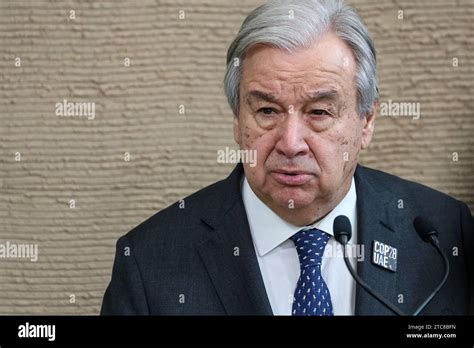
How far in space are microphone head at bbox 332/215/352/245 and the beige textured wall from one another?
0.37 m

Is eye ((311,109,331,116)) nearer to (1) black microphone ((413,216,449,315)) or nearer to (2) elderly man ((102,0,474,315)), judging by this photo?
(2) elderly man ((102,0,474,315))

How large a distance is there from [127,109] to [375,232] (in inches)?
25.3

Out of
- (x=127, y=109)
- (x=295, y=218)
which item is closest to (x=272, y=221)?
(x=295, y=218)

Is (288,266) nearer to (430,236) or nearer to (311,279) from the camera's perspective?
(311,279)

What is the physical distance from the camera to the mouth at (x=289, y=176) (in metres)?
1.93

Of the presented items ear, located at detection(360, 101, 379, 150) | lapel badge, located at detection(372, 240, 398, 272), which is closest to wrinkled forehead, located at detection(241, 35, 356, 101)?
ear, located at detection(360, 101, 379, 150)

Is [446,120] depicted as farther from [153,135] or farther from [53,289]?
[53,289]

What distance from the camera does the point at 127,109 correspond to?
2.21 m

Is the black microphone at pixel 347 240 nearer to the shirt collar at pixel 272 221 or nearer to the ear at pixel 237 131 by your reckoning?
the shirt collar at pixel 272 221

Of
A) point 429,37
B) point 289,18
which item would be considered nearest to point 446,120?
point 429,37

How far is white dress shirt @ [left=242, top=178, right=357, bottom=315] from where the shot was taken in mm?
1973

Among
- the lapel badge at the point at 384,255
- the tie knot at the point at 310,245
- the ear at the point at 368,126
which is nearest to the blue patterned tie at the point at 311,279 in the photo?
the tie knot at the point at 310,245
